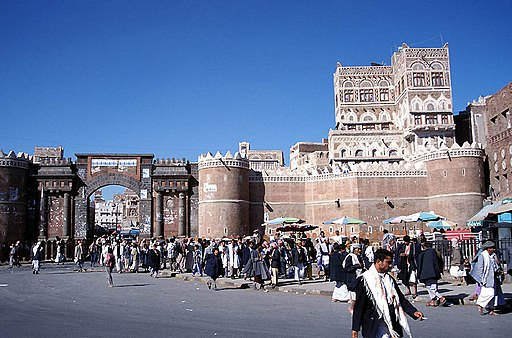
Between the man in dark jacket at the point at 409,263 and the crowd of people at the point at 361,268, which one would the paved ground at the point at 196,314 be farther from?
the man in dark jacket at the point at 409,263

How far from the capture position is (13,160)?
1548 inches

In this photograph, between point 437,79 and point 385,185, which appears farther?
point 437,79

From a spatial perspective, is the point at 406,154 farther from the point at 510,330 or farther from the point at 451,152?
the point at 510,330

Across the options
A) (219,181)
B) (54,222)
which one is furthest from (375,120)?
(54,222)

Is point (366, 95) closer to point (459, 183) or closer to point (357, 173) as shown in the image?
point (357, 173)

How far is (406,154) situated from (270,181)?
19.4 metres

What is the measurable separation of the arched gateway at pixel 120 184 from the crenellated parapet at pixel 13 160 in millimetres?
1230

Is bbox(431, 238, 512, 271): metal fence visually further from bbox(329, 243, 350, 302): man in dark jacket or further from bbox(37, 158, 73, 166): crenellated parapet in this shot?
bbox(37, 158, 73, 166): crenellated parapet

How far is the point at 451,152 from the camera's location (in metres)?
41.5

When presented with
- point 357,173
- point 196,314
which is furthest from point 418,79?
point 196,314

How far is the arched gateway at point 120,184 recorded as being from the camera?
40.3 metres

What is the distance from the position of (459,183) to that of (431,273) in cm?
3070

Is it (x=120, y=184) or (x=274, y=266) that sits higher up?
(x=120, y=184)

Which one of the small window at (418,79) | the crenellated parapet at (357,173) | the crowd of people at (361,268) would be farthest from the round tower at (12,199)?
the small window at (418,79)
